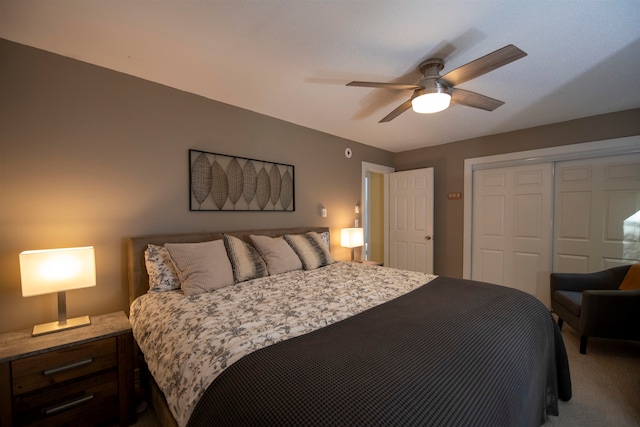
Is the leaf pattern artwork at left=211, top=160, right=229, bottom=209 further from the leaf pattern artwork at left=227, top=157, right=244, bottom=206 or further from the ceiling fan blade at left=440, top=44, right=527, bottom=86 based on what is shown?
the ceiling fan blade at left=440, top=44, right=527, bottom=86

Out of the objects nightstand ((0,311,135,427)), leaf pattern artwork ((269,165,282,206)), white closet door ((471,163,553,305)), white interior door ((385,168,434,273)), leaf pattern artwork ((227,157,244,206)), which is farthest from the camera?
white interior door ((385,168,434,273))

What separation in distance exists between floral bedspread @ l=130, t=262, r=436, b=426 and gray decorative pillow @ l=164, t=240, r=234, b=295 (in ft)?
0.21

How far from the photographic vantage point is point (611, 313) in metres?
2.19

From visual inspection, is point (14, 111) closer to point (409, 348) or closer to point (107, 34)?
point (107, 34)

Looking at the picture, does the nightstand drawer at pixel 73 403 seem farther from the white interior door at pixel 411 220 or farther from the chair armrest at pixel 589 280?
the chair armrest at pixel 589 280

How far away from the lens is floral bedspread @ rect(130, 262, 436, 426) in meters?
1.04

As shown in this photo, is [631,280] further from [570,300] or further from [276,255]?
[276,255]

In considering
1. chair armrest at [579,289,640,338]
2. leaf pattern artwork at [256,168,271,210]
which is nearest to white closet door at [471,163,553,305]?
chair armrest at [579,289,640,338]

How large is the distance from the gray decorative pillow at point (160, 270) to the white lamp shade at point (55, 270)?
338 mm

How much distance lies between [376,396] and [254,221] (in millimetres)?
2273

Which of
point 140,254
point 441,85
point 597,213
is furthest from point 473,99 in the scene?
point 140,254

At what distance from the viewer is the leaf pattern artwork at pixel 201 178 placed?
7.84 ft

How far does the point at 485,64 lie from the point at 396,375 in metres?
1.69

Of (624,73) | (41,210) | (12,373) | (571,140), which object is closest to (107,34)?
(41,210)
